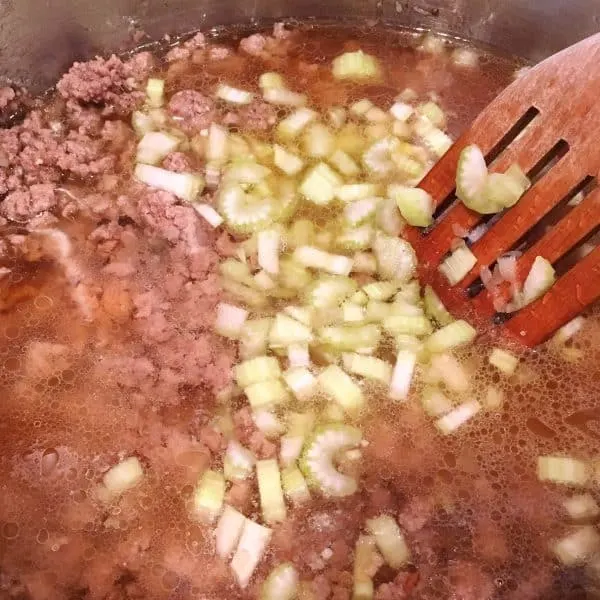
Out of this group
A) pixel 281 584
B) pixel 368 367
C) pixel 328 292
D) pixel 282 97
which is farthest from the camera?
pixel 282 97

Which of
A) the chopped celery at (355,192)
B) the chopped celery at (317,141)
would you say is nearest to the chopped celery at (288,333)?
the chopped celery at (355,192)

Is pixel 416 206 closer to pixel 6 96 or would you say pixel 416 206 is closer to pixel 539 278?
pixel 539 278

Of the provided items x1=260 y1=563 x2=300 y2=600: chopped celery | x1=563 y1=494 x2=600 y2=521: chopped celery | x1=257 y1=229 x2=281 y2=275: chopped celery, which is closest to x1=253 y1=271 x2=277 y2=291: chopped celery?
x1=257 y1=229 x2=281 y2=275: chopped celery

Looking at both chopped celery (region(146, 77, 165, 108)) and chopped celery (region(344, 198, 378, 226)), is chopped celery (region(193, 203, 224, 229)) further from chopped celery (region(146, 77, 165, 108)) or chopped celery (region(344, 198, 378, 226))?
chopped celery (region(146, 77, 165, 108))

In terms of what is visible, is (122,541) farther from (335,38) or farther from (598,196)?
(335,38)

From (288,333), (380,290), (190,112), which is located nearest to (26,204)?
(190,112)

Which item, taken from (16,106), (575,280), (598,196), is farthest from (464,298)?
(16,106)
